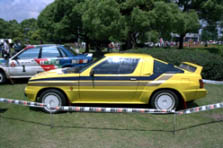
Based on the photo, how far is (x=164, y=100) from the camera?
625 centimetres

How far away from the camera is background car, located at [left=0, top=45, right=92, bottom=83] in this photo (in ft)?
32.7

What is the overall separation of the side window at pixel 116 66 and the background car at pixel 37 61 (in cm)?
390

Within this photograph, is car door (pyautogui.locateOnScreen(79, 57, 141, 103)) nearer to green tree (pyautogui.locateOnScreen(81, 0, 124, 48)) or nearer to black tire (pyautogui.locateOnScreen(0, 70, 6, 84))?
black tire (pyautogui.locateOnScreen(0, 70, 6, 84))

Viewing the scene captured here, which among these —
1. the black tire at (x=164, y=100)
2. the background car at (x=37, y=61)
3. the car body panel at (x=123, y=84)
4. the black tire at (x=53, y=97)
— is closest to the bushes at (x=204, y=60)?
the background car at (x=37, y=61)

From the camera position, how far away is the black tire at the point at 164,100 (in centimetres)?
621

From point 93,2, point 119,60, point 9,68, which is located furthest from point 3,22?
point 119,60

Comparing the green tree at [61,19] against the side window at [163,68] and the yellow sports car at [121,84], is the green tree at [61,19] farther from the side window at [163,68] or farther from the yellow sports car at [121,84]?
the side window at [163,68]

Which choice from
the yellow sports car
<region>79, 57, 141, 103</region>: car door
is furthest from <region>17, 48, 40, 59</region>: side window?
<region>79, 57, 141, 103</region>: car door

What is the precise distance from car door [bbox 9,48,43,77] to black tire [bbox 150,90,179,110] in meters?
5.70

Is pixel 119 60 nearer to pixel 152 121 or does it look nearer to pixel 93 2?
pixel 152 121

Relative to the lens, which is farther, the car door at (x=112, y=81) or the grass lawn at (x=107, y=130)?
the car door at (x=112, y=81)

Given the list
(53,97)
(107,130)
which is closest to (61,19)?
(53,97)

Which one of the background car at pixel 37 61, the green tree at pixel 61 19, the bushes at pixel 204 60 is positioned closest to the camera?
the background car at pixel 37 61

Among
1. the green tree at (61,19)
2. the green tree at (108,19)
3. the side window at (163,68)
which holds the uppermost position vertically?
the green tree at (61,19)
